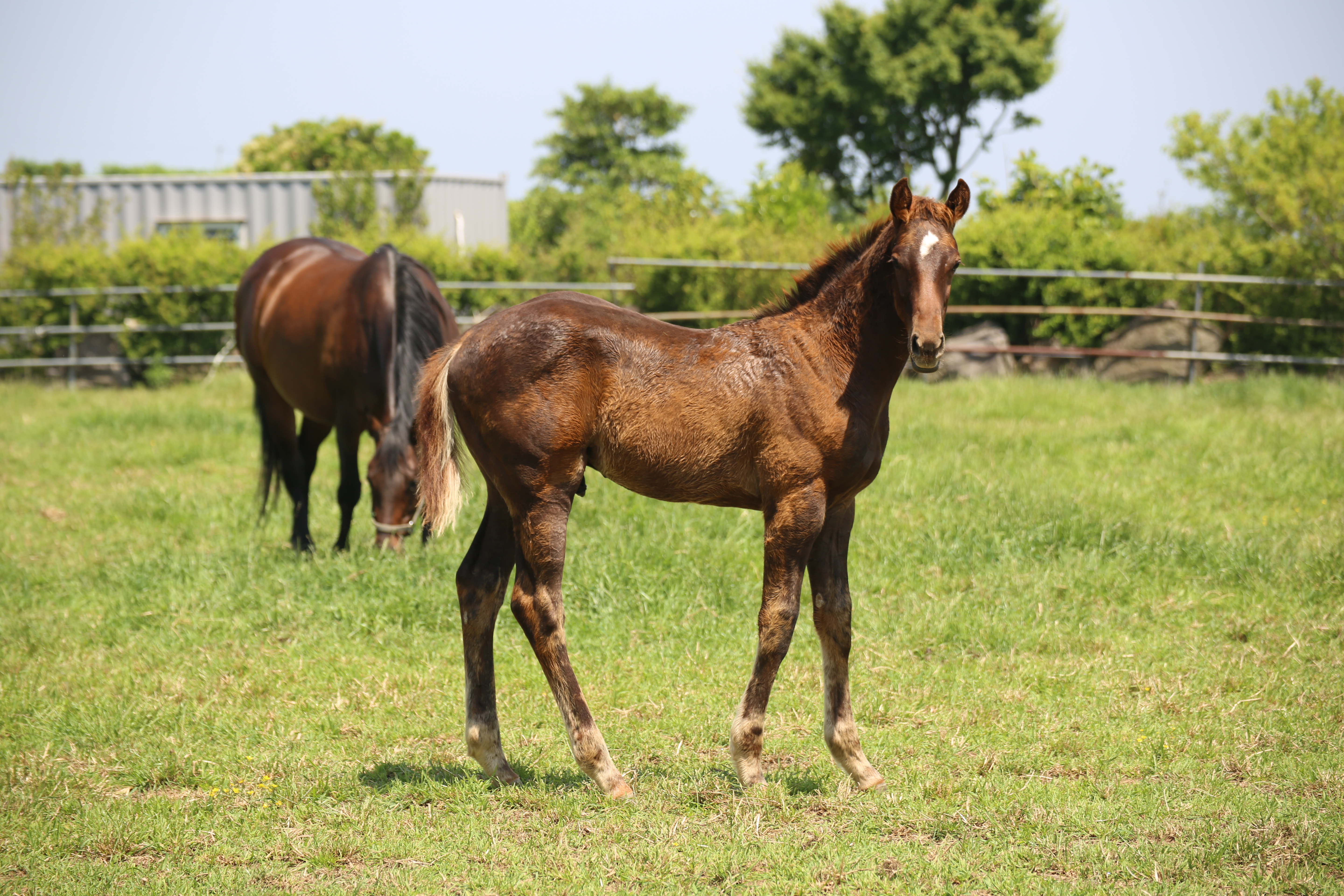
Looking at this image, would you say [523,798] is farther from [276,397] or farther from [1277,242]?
[1277,242]

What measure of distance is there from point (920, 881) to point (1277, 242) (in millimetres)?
13947

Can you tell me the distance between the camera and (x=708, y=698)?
508 cm

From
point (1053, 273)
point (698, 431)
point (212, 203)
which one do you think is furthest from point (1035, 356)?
point (212, 203)

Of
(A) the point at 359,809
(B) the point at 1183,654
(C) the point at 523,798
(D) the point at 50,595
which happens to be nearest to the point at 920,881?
(C) the point at 523,798

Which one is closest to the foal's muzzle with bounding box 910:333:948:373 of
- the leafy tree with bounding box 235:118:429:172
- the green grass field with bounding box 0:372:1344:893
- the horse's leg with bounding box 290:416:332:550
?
the green grass field with bounding box 0:372:1344:893

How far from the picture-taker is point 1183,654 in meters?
5.52

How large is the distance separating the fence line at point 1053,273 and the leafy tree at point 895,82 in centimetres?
2031

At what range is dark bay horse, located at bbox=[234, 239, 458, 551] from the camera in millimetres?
7016

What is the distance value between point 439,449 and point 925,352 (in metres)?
1.86

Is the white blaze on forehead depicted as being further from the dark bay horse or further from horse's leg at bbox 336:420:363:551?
horse's leg at bbox 336:420:363:551

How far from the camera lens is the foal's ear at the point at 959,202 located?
3.89m

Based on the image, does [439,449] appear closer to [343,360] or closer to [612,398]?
[612,398]

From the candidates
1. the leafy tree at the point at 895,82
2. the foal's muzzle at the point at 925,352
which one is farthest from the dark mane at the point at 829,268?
the leafy tree at the point at 895,82

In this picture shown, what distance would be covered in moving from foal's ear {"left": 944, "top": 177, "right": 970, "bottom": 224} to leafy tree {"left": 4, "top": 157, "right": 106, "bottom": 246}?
803 inches
